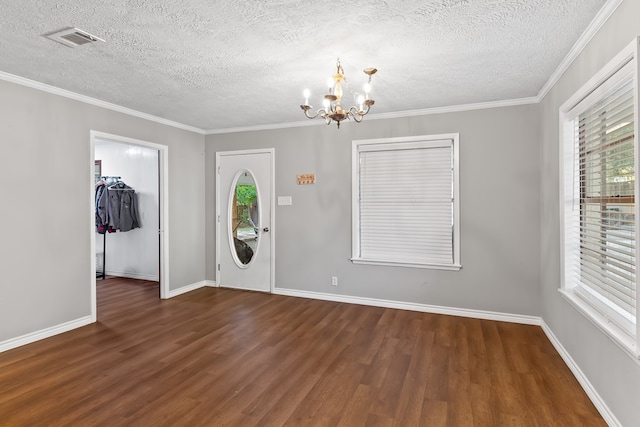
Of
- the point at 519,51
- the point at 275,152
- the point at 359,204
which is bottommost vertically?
the point at 359,204

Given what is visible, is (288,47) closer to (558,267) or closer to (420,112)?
(420,112)

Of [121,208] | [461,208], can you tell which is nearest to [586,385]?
[461,208]

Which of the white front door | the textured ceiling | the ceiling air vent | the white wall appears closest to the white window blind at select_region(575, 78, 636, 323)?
the textured ceiling

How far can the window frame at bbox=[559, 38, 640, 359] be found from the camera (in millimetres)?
1800

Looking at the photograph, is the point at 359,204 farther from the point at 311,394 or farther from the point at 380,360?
the point at 311,394

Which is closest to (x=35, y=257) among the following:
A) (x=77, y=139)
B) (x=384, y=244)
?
(x=77, y=139)

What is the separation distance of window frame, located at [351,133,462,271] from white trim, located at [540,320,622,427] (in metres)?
1.25

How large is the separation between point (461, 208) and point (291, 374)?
2.72 meters

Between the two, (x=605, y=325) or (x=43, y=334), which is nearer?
(x=605, y=325)

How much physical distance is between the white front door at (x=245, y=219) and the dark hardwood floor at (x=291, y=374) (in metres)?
1.15

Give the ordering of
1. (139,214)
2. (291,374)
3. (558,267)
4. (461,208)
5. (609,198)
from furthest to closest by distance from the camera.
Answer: (139,214) → (461,208) → (558,267) → (291,374) → (609,198)

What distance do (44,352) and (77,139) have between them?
2151 mm

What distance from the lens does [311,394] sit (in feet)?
8.04

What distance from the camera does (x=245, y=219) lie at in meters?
5.29
